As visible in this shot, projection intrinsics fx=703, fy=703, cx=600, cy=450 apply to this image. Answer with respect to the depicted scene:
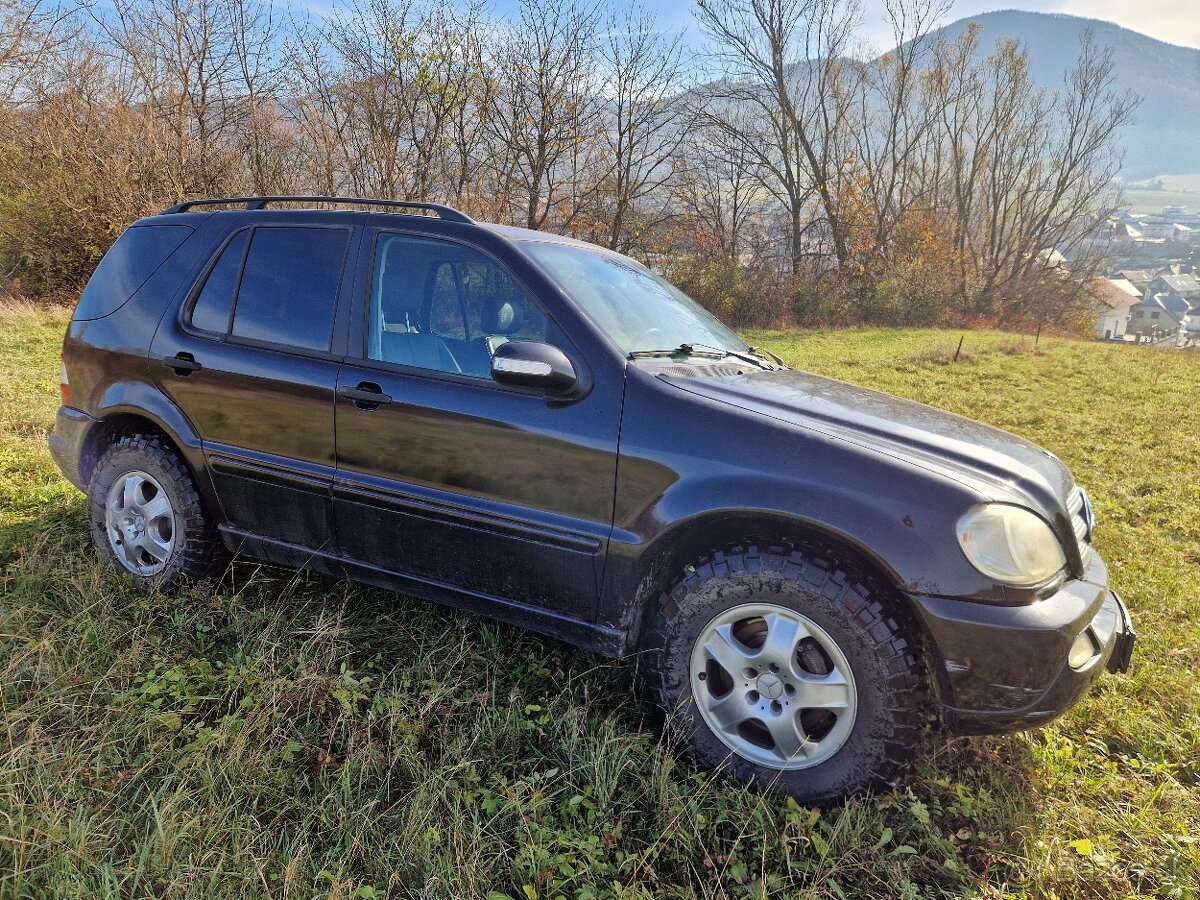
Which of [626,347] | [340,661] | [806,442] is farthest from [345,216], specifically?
[806,442]

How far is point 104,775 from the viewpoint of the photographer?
2006 millimetres

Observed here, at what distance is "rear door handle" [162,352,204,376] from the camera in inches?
118

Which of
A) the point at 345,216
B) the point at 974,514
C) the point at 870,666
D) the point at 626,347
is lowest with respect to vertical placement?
the point at 870,666

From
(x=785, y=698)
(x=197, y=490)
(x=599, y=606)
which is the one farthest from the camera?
(x=197, y=490)

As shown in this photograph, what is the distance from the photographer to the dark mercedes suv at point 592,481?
1989mm

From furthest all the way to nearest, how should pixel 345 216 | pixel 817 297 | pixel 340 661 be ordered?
pixel 817 297, pixel 345 216, pixel 340 661

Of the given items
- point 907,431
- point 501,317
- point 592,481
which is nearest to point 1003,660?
point 907,431

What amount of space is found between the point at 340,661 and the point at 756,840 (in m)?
1.59

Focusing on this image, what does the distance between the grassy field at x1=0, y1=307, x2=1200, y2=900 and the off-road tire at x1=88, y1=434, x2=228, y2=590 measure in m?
0.12

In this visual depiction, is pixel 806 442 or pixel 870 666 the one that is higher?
pixel 806 442

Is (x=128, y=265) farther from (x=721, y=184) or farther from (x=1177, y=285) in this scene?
(x=1177, y=285)

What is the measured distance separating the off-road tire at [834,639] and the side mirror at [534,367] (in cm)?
73

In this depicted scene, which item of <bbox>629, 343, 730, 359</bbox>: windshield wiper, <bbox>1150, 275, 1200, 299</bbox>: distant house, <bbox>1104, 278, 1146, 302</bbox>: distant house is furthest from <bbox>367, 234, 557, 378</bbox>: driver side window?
<bbox>1150, 275, 1200, 299</bbox>: distant house

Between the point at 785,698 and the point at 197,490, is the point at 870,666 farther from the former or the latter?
the point at 197,490
